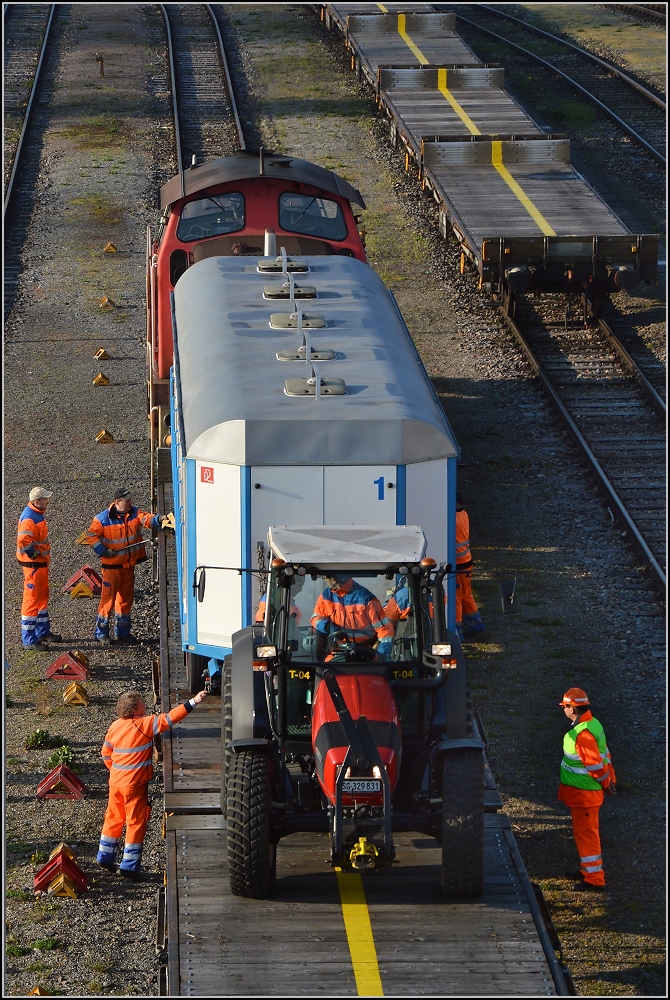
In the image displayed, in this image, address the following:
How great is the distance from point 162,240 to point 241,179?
3.75 feet

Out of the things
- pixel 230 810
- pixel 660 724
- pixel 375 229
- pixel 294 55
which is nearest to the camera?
pixel 230 810

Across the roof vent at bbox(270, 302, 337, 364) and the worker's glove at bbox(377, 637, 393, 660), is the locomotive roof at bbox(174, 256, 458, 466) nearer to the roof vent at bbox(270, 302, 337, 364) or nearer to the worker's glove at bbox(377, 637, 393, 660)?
the roof vent at bbox(270, 302, 337, 364)

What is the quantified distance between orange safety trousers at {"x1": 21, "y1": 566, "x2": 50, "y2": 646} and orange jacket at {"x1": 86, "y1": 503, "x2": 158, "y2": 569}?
0.55 m

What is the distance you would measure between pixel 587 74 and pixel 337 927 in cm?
2745

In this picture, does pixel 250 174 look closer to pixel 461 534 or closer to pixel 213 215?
pixel 213 215

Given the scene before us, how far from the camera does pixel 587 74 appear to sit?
32.8 m

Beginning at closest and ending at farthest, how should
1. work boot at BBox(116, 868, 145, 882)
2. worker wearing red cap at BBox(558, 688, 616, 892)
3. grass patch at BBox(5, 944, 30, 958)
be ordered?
grass patch at BBox(5, 944, 30, 958) < worker wearing red cap at BBox(558, 688, 616, 892) < work boot at BBox(116, 868, 145, 882)

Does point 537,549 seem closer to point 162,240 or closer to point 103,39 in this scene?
point 162,240

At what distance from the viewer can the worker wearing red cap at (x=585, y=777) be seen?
10305 mm

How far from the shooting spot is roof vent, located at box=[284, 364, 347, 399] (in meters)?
11.4

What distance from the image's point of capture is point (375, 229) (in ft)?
82.5

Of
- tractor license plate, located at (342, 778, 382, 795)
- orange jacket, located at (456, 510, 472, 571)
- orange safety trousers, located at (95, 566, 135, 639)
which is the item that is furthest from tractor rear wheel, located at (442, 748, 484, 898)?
orange safety trousers, located at (95, 566, 135, 639)

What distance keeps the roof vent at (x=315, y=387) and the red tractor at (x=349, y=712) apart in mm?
2078

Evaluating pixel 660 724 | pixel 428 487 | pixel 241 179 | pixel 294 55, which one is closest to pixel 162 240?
pixel 241 179
